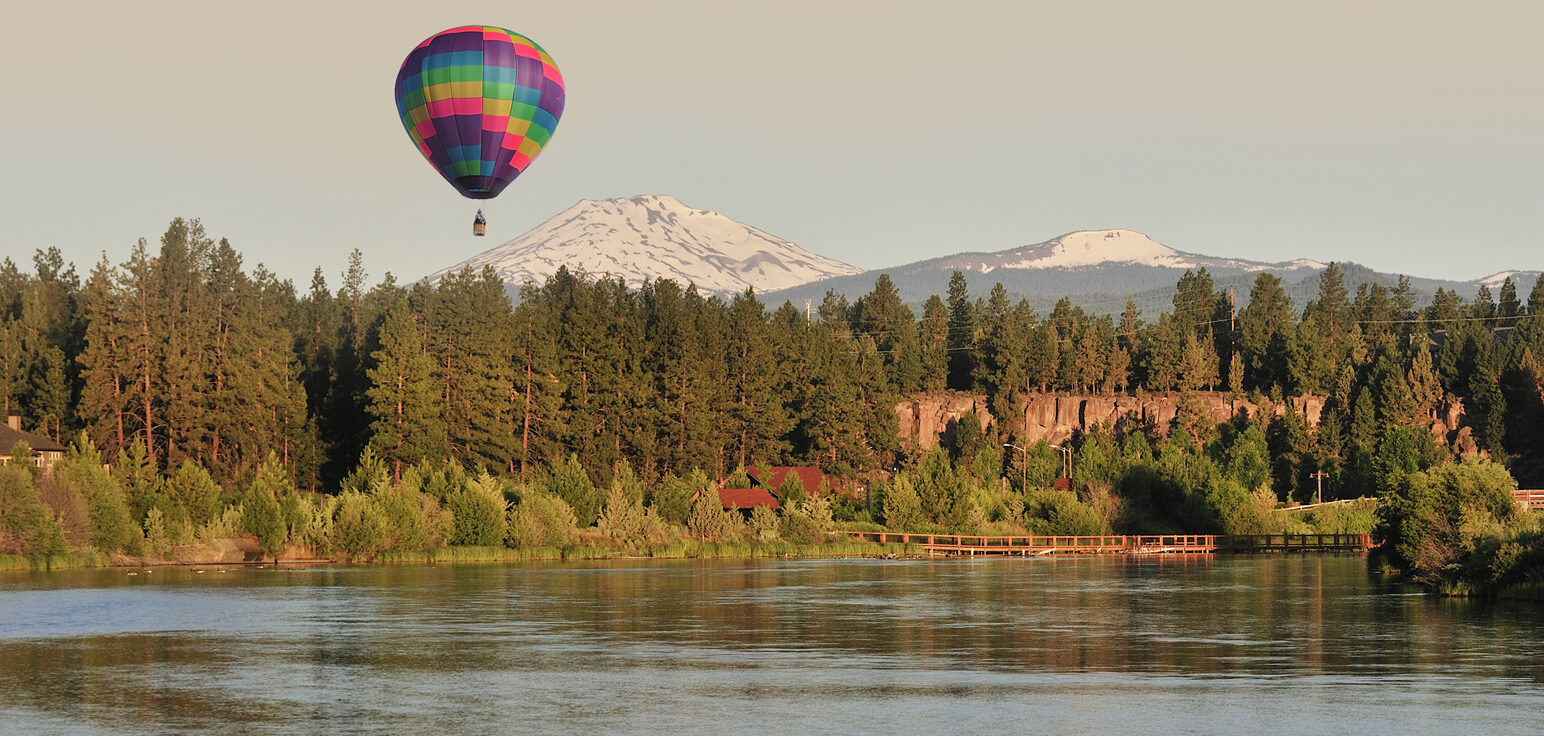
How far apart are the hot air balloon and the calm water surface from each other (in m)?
17.9

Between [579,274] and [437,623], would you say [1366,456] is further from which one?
[437,623]

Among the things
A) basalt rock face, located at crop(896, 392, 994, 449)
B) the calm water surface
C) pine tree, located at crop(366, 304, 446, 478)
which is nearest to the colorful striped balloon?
the calm water surface

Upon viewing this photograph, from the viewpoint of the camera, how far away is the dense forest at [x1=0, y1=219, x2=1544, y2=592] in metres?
109

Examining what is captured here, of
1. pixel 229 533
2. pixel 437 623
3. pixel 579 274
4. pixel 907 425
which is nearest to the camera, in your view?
pixel 437 623

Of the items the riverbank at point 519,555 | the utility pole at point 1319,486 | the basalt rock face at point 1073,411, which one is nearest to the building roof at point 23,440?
the riverbank at point 519,555

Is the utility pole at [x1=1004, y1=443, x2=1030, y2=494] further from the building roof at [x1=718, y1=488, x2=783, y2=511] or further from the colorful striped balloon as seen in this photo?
the colorful striped balloon

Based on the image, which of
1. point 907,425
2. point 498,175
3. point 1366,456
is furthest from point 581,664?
point 907,425

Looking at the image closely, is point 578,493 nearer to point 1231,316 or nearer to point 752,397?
point 752,397

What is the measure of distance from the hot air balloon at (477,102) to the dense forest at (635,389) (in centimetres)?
2467

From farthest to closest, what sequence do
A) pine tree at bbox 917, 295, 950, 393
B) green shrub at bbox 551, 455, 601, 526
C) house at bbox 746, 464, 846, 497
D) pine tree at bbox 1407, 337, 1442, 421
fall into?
pine tree at bbox 917, 295, 950, 393, pine tree at bbox 1407, 337, 1442, 421, house at bbox 746, 464, 846, 497, green shrub at bbox 551, 455, 601, 526

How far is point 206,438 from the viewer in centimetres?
11112

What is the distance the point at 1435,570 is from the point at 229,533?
57.9m

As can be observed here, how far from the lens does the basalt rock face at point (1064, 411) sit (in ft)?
537

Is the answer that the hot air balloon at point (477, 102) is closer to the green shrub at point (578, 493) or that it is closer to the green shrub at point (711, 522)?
the green shrub at point (578, 493)
